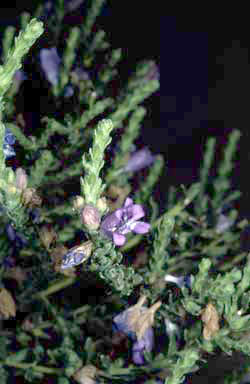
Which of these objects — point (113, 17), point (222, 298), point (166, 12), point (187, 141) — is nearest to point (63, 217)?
point (222, 298)

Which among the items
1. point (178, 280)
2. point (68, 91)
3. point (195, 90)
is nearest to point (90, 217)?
point (178, 280)

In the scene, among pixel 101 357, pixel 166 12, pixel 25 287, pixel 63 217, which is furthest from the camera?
pixel 166 12

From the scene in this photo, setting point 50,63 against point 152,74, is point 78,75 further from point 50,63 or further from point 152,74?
point 152,74

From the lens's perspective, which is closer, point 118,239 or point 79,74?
point 118,239

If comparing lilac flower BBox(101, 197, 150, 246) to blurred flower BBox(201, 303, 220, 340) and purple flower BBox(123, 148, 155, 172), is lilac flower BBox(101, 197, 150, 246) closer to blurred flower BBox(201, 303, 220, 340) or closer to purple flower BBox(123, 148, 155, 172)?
blurred flower BBox(201, 303, 220, 340)

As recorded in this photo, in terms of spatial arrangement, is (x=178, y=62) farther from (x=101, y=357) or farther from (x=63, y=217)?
(x=101, y=357)
